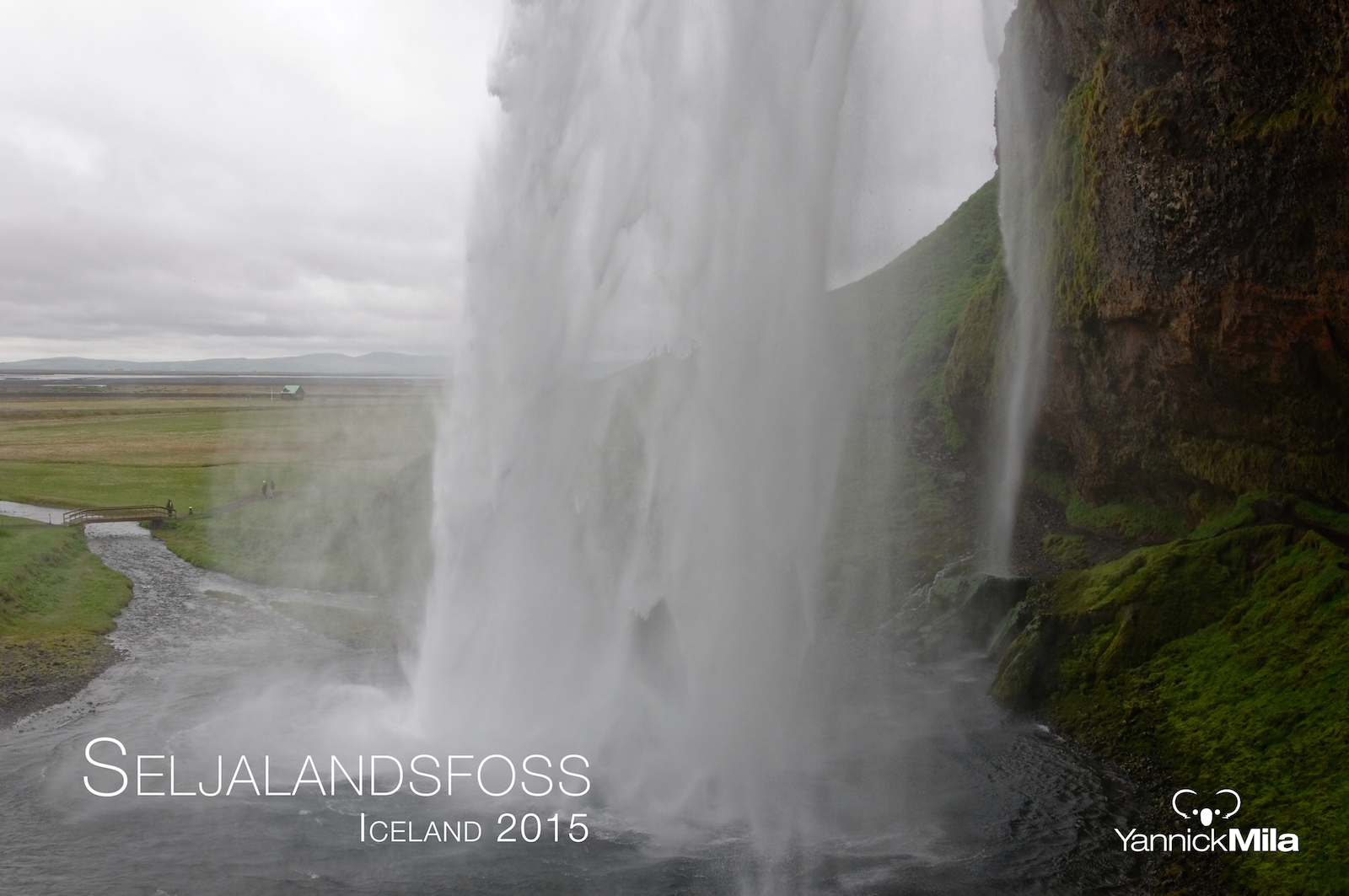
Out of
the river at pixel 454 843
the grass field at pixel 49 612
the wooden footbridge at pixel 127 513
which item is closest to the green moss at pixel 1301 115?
the river at pixel 454 843

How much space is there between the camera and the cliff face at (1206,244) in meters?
16.8

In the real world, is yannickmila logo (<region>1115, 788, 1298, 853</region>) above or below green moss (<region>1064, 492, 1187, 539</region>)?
below

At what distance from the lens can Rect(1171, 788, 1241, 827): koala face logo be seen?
13.7m

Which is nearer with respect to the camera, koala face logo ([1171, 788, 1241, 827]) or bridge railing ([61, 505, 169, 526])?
koala face logo ([1171, 788, 1241, 827])

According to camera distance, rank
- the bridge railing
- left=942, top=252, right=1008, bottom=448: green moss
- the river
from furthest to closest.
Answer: the bridge railing
left=942, top=252, right=1008, bottom=448: green moss
the river

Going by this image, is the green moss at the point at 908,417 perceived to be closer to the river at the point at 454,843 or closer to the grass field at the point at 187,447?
the river at the point at 454,843

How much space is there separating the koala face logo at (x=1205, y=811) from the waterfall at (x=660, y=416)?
5904mm

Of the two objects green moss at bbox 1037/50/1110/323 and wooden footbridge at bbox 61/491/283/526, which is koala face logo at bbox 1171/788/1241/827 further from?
wooden footbridge at bbox 61/491/283/526

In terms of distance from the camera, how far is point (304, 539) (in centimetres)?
4147

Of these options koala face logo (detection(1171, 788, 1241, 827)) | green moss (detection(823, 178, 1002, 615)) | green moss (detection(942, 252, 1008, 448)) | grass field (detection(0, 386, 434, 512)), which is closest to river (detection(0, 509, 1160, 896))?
koala face logo (detection(1171, 788, 1241, 827))

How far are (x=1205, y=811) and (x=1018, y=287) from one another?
20.3 meters

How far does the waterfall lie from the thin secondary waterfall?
10.6m

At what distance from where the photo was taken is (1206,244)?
19219mm

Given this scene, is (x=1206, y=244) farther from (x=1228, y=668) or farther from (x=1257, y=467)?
(x=1228, y=668)
